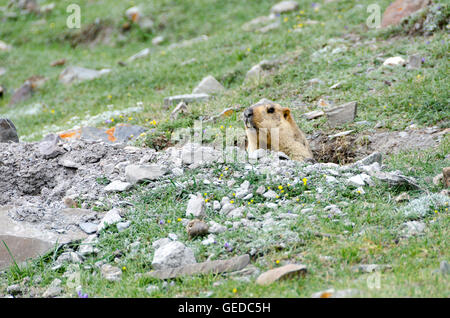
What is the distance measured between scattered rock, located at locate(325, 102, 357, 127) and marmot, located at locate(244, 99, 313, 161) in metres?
1.13

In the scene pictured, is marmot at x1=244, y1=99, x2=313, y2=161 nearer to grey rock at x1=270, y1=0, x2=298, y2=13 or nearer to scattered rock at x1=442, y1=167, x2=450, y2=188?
scattered rock at x1=442, y1=167, x2=450, y2=188

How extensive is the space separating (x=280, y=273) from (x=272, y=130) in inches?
148

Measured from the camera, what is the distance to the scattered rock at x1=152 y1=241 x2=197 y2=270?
472cm

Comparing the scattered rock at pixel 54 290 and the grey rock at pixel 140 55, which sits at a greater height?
the grey rock at pixel 140 55

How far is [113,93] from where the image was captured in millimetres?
13031

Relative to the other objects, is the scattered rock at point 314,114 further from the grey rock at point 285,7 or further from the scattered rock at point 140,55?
the scattered rock at point 140,55

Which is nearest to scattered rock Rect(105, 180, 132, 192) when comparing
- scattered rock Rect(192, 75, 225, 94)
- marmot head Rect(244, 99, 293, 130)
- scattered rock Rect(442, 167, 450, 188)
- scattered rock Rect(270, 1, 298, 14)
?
marmot head Rect(244, 99, 293, 130)

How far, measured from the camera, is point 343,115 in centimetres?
877

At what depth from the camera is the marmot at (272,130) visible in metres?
7.74

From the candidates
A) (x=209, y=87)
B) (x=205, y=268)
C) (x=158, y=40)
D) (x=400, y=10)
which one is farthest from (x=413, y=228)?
(x=158, y=40)

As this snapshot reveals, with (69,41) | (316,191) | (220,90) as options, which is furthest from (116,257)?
(69,41)

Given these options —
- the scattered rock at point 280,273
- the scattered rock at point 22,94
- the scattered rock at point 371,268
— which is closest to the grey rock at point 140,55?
the scattered rock at point 22,94

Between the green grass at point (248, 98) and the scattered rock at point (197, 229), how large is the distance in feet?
0.70

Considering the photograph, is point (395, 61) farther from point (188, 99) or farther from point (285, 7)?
point (285, 7)
